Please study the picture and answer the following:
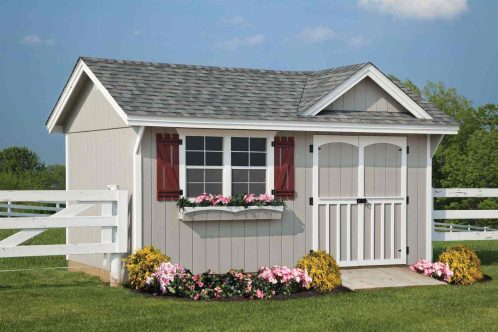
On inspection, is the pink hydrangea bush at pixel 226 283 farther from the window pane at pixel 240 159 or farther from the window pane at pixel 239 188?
the window pane at pixel 240 159

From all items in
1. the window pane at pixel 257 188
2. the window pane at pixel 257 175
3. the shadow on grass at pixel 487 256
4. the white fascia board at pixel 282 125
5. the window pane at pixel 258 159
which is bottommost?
the shadow on grass at pixel 487 256

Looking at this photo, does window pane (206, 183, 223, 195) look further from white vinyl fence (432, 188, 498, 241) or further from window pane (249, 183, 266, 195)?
white vinyl fence (432, 188, 498, 241)

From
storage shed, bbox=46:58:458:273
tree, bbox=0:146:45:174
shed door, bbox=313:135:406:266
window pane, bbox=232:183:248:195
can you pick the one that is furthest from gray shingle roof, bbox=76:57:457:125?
tree, bbox=0:146:45:174

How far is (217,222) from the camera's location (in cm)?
1328

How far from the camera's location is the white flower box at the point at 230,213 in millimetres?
12891

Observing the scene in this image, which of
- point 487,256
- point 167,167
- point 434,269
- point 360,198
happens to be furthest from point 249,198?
point 487,256

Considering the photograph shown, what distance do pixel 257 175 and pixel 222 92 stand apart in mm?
1723

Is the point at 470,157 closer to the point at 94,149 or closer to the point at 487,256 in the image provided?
the point at 487,256

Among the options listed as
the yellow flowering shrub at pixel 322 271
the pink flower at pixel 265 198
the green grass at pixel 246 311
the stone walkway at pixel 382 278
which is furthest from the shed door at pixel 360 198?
the green grass at pixel 246 311

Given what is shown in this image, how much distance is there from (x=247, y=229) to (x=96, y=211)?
311 cm

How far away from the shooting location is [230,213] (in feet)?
43.2

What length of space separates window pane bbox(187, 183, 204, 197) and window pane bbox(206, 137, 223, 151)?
636 mm

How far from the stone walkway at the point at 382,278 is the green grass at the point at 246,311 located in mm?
390

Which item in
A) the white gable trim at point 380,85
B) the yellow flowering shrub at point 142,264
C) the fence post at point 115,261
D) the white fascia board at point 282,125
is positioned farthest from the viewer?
the white gable trim at point 380,85
